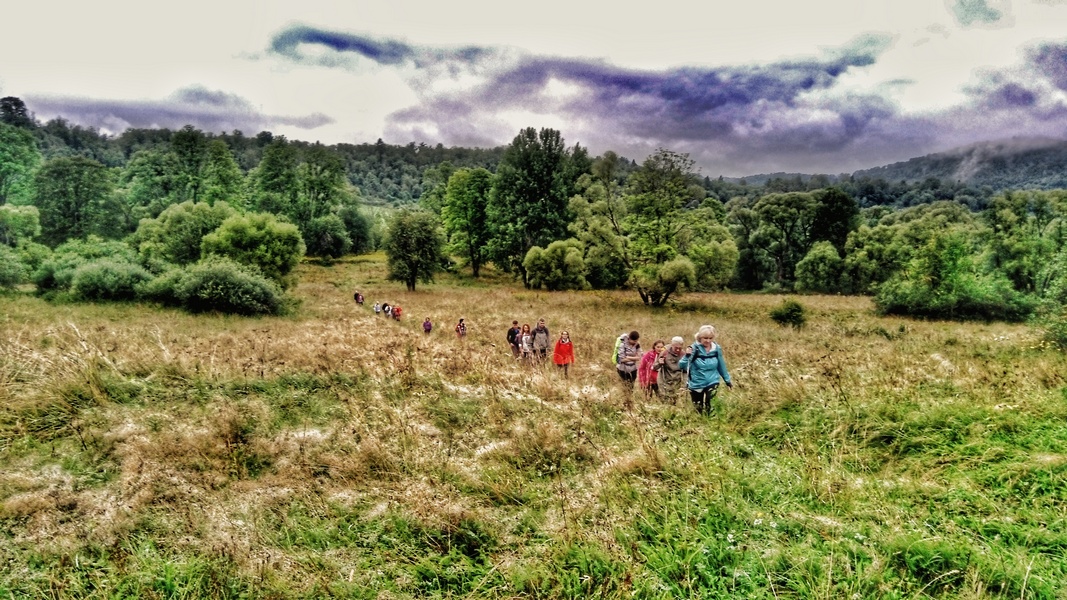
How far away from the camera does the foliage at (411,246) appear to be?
120ft

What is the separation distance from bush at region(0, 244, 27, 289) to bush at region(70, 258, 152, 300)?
4.20m

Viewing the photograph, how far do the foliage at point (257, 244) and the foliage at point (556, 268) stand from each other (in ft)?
57.5

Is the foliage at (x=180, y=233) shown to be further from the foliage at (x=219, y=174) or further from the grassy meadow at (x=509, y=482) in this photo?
the grassy meadow at (x=509, y=482)

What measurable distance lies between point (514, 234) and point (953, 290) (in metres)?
32.9

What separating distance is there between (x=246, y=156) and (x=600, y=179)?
143770mm

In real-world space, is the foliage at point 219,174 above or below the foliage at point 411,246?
above

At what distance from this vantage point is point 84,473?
4.98 metres

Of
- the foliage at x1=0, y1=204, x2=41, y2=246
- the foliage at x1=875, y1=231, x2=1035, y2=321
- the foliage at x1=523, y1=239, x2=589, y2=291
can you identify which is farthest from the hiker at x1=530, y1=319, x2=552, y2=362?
the foliage at x1=0, y1=204, x2=41, y2=246

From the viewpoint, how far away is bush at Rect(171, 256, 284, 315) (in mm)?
22219

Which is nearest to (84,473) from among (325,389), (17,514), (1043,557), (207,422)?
(17,514)

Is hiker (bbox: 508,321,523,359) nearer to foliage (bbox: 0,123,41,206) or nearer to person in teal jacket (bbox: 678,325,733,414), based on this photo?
person in teal jacket (bbox: 678,325,733,414)

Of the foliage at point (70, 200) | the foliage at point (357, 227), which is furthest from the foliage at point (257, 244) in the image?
the foliage at point (357, 227)

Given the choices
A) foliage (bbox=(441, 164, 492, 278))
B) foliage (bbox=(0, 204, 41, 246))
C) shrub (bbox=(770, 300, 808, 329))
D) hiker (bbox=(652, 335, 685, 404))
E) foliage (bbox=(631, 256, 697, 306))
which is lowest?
shrub (bbox=(770, 300, 808, 329))

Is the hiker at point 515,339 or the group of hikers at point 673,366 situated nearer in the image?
the group of hikers at point 673,366
